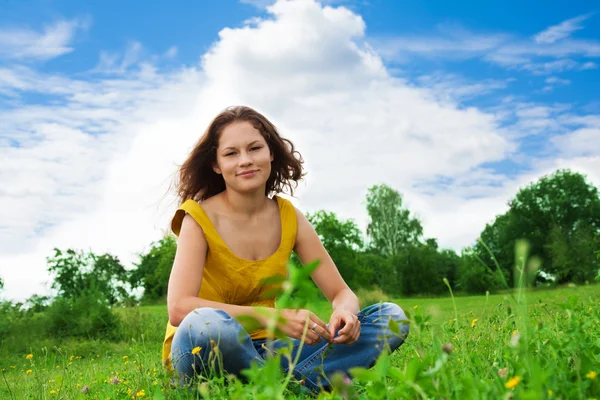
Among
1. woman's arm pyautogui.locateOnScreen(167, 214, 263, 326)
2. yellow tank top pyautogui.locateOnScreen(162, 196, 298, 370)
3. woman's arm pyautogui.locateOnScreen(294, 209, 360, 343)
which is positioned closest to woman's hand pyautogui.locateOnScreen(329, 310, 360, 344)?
woman's arm pyautogui.locateOnScreen(294, 209, 360, 343)

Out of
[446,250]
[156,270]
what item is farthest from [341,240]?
[446,250]

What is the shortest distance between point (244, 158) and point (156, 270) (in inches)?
1259

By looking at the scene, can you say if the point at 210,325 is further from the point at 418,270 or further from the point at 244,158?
the point at 418,270

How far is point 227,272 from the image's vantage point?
3.80 m

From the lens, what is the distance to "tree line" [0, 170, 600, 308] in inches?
1283

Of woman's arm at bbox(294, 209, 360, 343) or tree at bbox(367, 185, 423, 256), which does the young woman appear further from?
tree at bbox(367, 185, 423, 256)

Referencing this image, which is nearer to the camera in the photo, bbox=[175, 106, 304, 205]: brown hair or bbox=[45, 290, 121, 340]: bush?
bbox=[175, 106, 304, 205]: brown hair

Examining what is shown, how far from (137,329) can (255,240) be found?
7.11 meters

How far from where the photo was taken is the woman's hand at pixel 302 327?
112 inches

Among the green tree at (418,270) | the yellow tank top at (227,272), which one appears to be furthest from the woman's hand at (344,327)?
the green tree at (418,270)

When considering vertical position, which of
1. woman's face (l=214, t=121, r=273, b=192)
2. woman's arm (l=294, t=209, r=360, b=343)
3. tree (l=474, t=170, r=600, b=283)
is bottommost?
woman's arm (l=294, t=209, r=360, b=343)

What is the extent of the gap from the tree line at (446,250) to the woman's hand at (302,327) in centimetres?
2295

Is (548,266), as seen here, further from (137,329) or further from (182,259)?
(182,259)

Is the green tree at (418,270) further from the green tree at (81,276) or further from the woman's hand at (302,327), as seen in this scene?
the woman's hand at (302,327)
